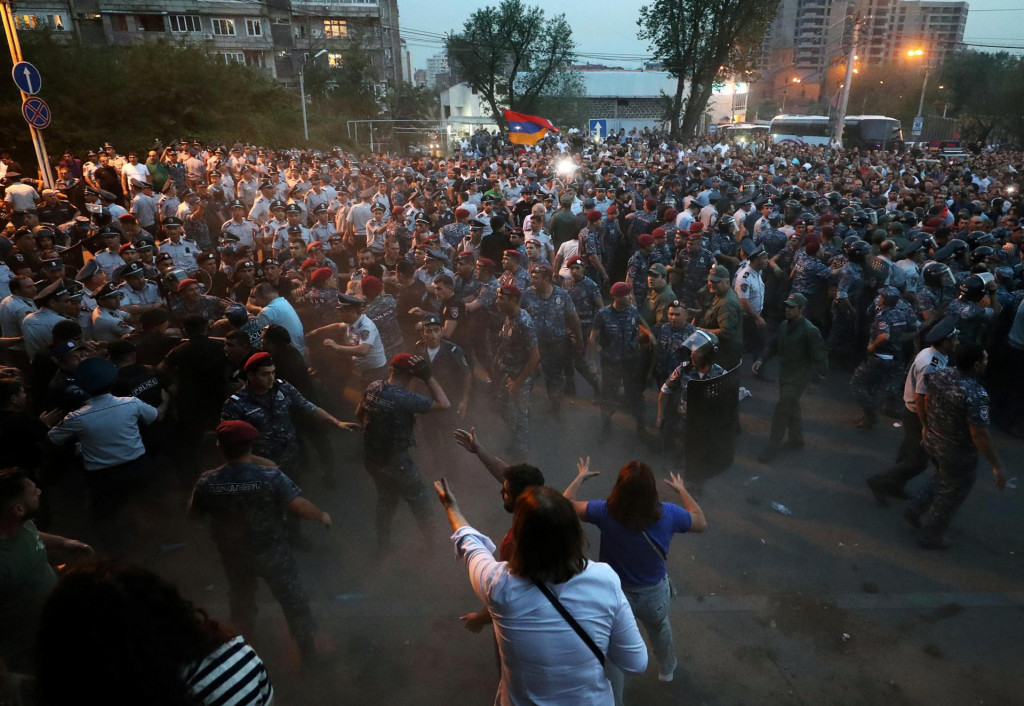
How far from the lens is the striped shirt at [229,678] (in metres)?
1.88

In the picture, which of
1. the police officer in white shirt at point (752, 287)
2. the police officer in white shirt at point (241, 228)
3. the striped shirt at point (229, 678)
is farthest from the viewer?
the police officer in white shirt at point (241, 228)

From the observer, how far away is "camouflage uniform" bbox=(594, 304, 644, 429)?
22.5 ft

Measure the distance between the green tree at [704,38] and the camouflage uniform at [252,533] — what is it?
40.7 metres

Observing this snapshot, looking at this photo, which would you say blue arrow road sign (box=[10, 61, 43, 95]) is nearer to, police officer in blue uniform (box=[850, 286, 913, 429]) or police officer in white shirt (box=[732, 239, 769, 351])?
police officer in white shirt (box=[732, 239, 769, 351])

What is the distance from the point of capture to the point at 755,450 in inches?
273

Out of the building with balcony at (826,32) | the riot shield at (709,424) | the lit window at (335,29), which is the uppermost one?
the building with balcony at (826,32)

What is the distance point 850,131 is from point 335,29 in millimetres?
49390

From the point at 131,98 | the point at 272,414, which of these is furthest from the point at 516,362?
the point at 131,98

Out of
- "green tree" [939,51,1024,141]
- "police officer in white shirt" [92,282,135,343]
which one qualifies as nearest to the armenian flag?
"police officer in white shirt" [92,282,135,343]

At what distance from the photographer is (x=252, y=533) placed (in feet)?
12.7

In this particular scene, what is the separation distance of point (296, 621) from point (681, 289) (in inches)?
284

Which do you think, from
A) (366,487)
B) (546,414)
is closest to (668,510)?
(366,487)

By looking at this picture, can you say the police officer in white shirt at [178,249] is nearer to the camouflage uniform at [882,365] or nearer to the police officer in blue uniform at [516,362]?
the police officer in blue uniform at [516,362]

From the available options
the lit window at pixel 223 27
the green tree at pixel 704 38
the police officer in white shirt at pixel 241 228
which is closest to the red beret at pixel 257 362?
the police officer in white shirt at pixel 241 228
